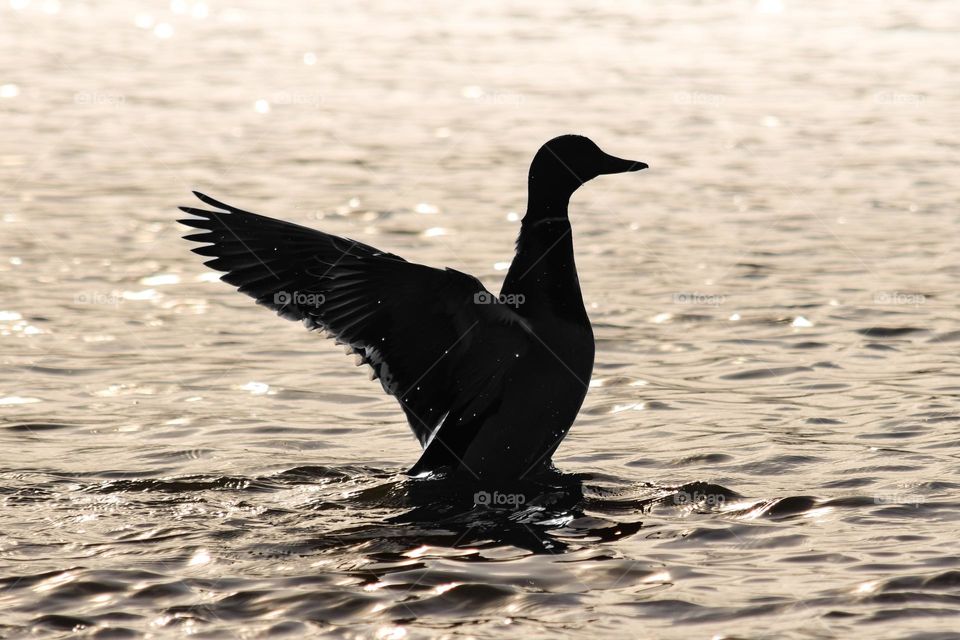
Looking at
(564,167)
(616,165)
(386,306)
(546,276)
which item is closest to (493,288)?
(616,165)

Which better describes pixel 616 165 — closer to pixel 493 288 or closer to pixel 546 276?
pixel 546 276

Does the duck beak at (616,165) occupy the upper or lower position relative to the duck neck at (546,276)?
upper

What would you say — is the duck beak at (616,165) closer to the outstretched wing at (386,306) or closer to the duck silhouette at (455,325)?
the duck silhouette at (455,325)

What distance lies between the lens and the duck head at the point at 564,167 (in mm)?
7816

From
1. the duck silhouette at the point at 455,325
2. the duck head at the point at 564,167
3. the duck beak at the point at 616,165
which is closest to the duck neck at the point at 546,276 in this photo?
the duck silhouette at the point at 455,325

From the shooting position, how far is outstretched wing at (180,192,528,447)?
23.5 feet

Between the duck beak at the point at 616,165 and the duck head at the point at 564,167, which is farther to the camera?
the duck beak at the point at 616,165

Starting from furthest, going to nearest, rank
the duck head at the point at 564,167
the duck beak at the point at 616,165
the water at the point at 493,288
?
the duck beak at the point at 616,165 → the duck head at the point at 564,167 → the water at the point at 493,288

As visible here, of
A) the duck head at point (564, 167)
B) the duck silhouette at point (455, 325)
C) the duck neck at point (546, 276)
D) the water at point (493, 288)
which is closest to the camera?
the water at point (493, 288)

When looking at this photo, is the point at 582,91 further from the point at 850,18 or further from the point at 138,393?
the point at 138,393

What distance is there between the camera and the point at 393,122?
18.7 m

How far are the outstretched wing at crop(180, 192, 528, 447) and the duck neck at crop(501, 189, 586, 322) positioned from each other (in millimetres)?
220

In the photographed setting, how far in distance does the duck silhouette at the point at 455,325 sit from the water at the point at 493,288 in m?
0.36

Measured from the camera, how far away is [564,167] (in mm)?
7973
